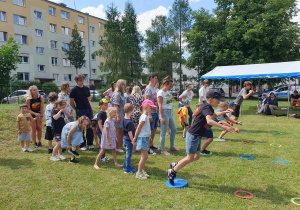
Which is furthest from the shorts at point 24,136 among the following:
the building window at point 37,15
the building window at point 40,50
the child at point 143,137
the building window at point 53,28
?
the building window at point 53,28

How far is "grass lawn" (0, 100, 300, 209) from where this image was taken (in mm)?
3436

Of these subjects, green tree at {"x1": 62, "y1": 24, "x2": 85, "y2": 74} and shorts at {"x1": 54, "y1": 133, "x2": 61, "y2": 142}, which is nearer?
shorts at {"x1": 54, "y1": 133, "x2": 61, "y2": 142}

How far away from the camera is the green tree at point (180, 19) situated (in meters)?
33.1

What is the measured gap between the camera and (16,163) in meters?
5.30

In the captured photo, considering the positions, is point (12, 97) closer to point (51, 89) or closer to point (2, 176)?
point (51, 89)

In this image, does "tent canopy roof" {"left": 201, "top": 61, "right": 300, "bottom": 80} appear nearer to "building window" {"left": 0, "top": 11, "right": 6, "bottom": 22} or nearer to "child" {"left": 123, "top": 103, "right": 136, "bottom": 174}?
"child" {"left": 123, "top": 103, "right": 136, "bottom": 174}

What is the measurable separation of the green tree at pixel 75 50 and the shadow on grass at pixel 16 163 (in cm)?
3390

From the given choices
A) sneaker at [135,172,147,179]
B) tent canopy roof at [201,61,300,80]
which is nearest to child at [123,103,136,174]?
sneaker at [135,172,147,179]

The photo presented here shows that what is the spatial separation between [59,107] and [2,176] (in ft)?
6.14

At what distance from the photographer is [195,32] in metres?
29.9

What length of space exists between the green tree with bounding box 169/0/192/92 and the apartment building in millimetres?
11993

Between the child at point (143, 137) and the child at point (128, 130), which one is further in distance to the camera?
the child at point (128, 130)

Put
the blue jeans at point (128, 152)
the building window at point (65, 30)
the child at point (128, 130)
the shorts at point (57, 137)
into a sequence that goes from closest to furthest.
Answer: the child at point (128, 130)
the blue jeans at point (128, 152)
the shorts at point (57, 137)
the building window at point (65, 30)

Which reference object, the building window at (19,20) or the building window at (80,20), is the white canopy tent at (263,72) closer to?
the building window at (19,20)
